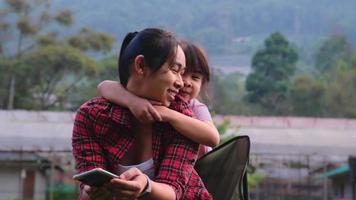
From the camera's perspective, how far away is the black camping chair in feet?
7.52

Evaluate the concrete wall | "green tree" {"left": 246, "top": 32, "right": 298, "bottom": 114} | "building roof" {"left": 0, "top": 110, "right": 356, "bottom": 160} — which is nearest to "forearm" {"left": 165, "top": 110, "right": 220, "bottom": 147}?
the concrete wall

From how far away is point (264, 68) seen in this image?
49.7 m

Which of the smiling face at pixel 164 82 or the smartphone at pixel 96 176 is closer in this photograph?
the smartphone at pixel 96 176

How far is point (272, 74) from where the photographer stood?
165 feet

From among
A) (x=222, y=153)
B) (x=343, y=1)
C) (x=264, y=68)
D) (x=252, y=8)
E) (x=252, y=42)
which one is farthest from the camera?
(x=343, y=1)

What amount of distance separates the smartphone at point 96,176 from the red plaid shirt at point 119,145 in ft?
0.79

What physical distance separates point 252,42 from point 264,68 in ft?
125

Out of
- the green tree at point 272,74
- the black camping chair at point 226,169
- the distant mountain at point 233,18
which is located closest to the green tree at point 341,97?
the green tree at point 272,74

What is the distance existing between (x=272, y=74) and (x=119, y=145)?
1903 inches

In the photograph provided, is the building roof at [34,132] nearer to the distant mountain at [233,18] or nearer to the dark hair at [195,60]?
the dark hair at [195,60]

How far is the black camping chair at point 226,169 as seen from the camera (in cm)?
229

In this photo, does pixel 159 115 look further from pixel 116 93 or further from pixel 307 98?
pixel 307 98

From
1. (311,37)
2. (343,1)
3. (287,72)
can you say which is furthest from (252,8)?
(287,72)

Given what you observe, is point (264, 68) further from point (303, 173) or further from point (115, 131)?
point (115, 131)
